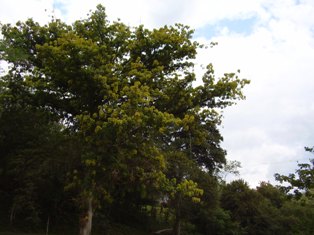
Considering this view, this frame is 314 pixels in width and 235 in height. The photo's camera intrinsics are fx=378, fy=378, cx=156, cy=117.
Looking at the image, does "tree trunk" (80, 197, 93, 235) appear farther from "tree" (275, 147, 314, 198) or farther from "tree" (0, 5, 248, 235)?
"tree" (275, 147, 314, 198)

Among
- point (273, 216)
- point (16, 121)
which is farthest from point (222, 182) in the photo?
point (16, 121)

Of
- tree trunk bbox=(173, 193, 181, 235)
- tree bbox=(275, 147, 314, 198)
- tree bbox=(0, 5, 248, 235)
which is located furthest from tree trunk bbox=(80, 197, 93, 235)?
tree trunk bbox=(173, 193, 181, 235)

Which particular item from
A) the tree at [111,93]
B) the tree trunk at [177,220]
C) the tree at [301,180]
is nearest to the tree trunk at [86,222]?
the tree at [111,93]

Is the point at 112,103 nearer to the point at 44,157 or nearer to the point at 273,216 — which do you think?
the point at 44,157

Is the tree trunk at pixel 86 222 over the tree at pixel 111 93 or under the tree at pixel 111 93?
under

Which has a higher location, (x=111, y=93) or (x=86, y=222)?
(x=111, y=93)

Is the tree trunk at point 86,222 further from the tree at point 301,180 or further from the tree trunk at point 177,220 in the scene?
the tree trunk at point 177,220

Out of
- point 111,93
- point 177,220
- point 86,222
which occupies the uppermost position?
point 111,93

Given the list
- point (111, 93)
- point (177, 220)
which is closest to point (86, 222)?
point (111, 93)

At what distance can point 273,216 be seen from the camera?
122ft

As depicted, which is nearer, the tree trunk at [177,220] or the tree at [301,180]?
the tree at [301,180]

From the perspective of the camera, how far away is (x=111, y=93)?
12.5 metres

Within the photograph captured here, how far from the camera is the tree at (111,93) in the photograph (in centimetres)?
1216

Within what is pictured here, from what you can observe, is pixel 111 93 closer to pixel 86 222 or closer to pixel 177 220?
pixel 86 222
